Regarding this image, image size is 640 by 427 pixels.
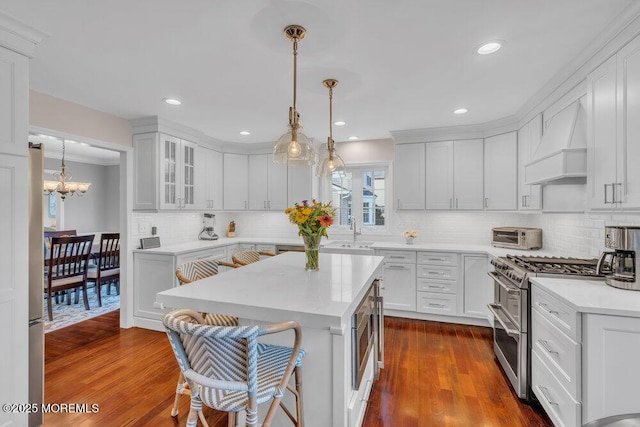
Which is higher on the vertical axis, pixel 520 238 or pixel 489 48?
pixel 489 48

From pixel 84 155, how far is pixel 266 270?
268 inches

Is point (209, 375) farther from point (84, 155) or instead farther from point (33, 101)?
point (84, 155)

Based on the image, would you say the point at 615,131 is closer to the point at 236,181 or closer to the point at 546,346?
the point at 546,346

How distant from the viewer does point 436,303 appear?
3.90 metres

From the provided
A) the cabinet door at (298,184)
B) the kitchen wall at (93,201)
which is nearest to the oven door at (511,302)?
the cabinet door at (298,184)

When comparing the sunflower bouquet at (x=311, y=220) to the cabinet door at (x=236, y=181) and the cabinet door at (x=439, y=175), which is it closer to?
the cabinet door at (x=439, y=175)

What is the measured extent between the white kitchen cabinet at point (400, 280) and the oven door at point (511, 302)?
1.19 meters

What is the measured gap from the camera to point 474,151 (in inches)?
159

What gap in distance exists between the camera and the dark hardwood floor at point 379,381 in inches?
83.7

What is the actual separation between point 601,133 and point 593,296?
3.58 ft

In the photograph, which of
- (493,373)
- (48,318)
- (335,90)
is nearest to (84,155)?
(48,318)

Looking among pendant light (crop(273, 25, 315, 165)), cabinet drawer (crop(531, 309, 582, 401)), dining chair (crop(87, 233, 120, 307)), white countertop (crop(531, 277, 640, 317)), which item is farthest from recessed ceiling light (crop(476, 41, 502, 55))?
dining chair (crop(87, 233, 120, 307))

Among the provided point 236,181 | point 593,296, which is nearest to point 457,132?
point 593,296

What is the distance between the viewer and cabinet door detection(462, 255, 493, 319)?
145 inches
